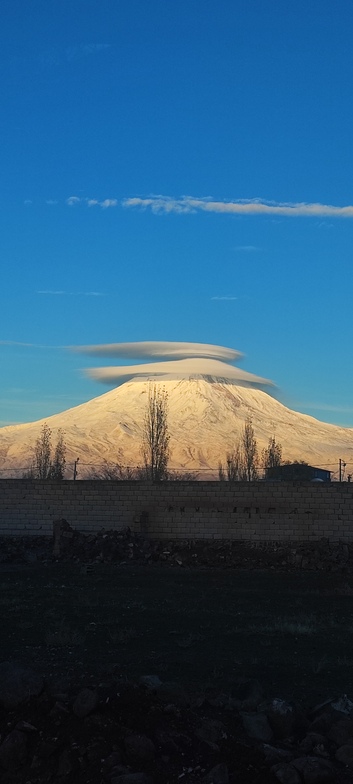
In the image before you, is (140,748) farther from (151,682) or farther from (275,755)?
(151,682)

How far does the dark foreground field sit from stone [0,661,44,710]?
12 cm

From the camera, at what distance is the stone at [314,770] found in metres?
6.87

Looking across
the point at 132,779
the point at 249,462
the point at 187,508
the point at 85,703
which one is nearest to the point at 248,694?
the point at 85,703

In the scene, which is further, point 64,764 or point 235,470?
point 235,470

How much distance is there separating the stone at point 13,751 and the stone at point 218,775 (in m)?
1.77

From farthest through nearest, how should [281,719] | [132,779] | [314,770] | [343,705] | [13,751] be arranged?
[343,705]
[281,719]
[13,751]
[314,770]
[132,779]

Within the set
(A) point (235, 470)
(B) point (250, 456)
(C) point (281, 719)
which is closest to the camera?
(C) point (281, 719)

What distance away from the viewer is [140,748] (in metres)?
7.25

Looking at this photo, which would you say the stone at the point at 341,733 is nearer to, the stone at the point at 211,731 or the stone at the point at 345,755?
the stone at the point at 345,755

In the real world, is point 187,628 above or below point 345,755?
above

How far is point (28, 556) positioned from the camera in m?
25.0

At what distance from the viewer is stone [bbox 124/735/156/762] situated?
7215 mm

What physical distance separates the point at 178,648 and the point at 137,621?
241cm

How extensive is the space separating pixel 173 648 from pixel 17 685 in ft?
12.4
